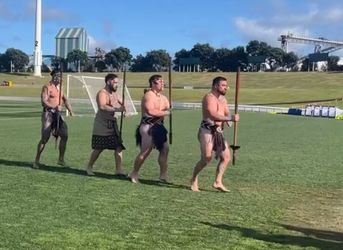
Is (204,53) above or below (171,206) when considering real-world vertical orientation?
above

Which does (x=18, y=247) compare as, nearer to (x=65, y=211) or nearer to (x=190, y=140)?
(x=65, y=211)

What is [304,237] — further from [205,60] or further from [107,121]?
[205,60]

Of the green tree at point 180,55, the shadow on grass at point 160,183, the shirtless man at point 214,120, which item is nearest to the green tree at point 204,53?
the green tree at point 180,55

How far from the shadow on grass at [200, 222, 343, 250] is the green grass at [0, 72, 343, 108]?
178 feet

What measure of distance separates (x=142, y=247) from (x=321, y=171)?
25.1 ft

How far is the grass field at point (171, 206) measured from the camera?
6883mm

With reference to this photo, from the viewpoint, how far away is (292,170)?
1344cm

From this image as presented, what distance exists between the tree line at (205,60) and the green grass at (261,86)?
31582 millimetres

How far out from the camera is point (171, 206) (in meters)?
8.80

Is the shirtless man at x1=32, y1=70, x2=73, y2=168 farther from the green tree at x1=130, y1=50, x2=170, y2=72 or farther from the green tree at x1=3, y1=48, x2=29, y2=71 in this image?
the green tree at x1=3, y1=48, x2=29, y2=71

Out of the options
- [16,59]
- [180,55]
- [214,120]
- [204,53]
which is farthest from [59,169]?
[180,55]

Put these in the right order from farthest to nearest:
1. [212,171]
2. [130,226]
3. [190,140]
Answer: [190,140], [212,171], [130,226]

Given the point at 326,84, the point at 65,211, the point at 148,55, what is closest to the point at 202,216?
the point at 65,211

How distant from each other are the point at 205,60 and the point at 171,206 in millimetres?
163671
